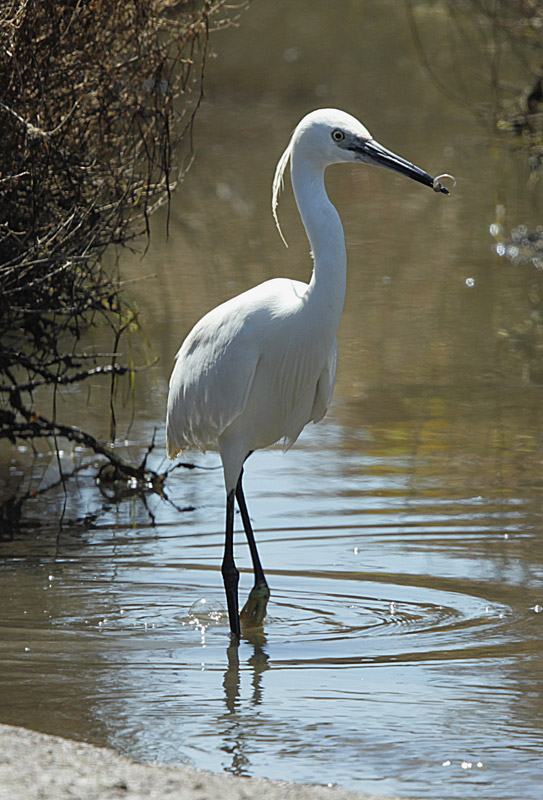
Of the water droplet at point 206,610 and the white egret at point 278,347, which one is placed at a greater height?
the white egret at point 278,347

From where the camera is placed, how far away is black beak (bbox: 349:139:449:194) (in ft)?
12.5

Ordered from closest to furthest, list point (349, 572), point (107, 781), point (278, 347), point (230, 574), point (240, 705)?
point (107, 781) → point (240, 705) → point (278, 347) → point (230, 574) → point (349, 572)

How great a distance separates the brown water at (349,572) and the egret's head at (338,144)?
5.02ft

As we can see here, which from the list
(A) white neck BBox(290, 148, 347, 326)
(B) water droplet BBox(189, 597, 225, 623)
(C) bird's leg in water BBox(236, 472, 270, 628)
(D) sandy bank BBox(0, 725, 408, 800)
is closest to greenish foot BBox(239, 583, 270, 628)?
(C) bird's leg in water BBox(236, 472, 270, 628)

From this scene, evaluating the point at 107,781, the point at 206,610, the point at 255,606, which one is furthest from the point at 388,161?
the point at 107,781

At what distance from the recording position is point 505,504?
17.3ft

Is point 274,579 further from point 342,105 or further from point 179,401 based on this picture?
point 342,105

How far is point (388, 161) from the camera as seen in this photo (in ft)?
12.7

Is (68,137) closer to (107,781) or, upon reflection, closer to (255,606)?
(255,606)

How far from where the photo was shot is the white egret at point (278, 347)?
155 inches

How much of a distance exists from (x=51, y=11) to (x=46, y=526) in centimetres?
220

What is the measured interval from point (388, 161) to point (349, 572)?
1.64 metres

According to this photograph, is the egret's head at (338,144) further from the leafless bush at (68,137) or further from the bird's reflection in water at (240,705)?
the bird's reflection in water at (240,705)

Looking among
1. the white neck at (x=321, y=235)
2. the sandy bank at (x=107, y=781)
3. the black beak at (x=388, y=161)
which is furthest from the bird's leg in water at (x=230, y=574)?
the black beak at (x=388, y=161)
